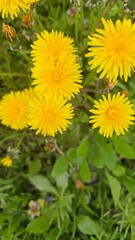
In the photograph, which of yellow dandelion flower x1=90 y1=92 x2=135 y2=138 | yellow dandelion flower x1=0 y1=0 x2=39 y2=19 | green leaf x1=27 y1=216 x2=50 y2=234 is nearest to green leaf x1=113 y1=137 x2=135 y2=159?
yellow dandelion flower x1=90 y1=92 x2=135 y2=138

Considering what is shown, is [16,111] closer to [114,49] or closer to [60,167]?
[60,167]

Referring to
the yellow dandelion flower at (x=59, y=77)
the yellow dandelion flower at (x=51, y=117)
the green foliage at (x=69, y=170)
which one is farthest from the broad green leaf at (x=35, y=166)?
the yellow dandelion flower at (x=59, y=77)

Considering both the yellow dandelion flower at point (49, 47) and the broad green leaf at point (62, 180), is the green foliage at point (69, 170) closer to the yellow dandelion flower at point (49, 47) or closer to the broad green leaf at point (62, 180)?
the broad green leaf at point (62, 180)

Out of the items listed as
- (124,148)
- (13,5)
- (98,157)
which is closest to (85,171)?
(98,157)

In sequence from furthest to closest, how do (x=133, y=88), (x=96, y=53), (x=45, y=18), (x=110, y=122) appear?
(x=45, y=18), (x=133, y=88), (x=110, y=122), (x=96, y=53)

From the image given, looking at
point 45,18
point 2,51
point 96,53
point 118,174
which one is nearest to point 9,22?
point 2,51

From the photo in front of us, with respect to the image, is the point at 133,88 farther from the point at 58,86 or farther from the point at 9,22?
the point at 9,22
